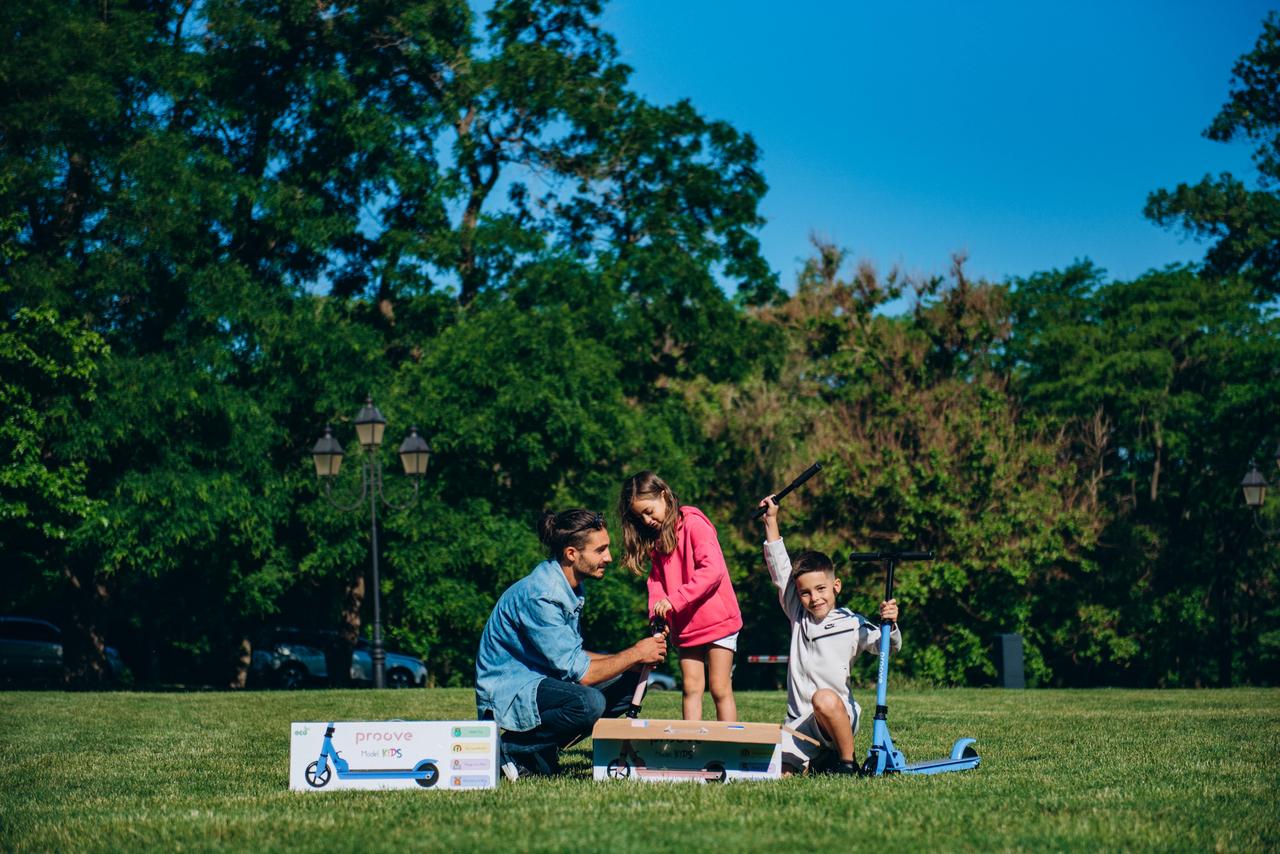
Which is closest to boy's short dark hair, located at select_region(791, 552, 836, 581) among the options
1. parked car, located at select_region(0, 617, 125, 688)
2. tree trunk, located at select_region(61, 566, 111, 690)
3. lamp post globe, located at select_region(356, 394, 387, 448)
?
lamp post globe, located at select_region(356, 394, 387, 448)

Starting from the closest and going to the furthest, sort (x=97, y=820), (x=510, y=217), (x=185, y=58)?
1. (x=97, y=820)
2. (x=185, y=58)
3. (x=510, y=217)

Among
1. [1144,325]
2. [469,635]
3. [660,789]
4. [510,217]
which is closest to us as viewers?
[660,789]

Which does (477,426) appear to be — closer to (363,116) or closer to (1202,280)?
(363,116)

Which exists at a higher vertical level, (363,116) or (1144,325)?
(363,116)

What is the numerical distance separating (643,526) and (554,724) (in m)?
1.52

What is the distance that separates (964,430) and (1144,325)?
34.5 feet

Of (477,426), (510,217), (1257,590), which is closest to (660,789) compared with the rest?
(477,426)

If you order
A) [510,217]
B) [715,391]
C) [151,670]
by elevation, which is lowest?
[151,670]

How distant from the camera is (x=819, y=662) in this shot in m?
7.57

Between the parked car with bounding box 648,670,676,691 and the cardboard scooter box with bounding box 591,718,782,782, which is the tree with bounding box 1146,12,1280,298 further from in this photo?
the cardboard scooter box with bounding box 591,718,782,782

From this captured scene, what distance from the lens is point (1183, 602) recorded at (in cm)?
3519

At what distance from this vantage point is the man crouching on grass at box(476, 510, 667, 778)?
7.27 metres

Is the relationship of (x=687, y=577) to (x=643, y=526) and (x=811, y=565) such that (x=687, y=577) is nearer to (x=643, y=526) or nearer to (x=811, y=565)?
(x=643, y=526)

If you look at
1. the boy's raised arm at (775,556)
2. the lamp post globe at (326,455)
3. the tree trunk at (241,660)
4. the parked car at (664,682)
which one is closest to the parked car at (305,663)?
the tree trunk at (241,660)
